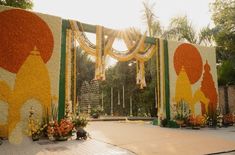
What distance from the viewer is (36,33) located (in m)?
10.1

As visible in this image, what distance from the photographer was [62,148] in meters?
7.63

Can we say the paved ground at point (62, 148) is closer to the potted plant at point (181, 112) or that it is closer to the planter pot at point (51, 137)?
the planter pot at point (51, 137)

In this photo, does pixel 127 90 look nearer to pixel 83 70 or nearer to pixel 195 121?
pixel 83 70

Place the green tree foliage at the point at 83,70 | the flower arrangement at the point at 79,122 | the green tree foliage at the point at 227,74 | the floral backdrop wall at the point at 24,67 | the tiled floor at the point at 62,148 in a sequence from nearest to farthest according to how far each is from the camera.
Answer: the tiled floor at the point at 62,148, the floral backdrop wall at the point at 24,67, the flower arrangement at the point at 79,122, the green tree foliage at the point at 227,74, the green tree foliage at the point at 83,70

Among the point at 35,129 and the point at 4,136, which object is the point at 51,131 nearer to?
the point at 35,129

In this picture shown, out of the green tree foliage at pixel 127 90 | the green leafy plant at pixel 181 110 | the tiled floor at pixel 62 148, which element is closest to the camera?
the tiled floor at pixel 62 148

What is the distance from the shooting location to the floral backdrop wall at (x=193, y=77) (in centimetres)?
1426

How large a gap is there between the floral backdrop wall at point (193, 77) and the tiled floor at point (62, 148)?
6883mm

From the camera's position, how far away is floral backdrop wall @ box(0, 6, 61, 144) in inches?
364

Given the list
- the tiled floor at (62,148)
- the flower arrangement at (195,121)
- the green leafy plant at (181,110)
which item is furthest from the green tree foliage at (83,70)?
the tiled floor at (62,148)

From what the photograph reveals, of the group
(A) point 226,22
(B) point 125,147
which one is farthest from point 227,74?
(B) point 125,147

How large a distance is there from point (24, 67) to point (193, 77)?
30.4 feet

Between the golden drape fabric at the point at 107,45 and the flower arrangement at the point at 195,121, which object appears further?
the flower arrangement at the point at 195,121

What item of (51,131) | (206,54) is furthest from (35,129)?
(206,54)
